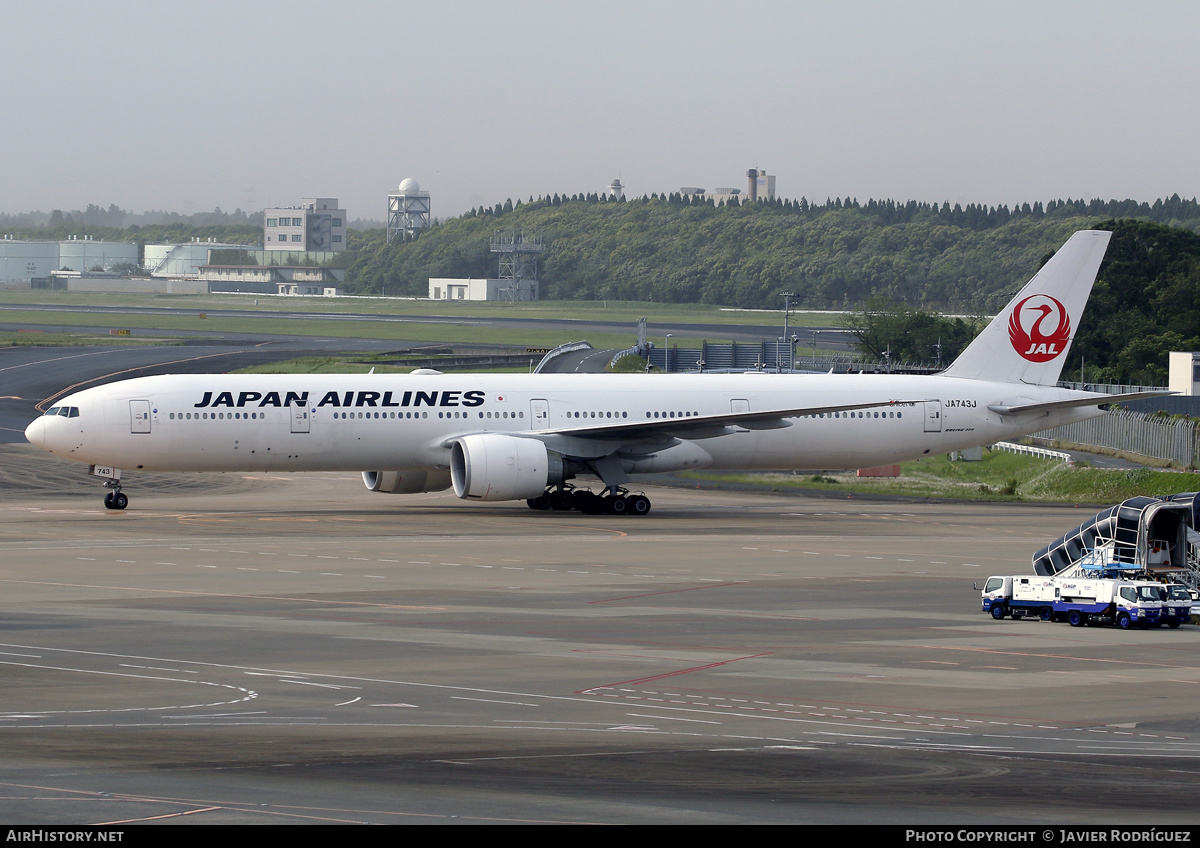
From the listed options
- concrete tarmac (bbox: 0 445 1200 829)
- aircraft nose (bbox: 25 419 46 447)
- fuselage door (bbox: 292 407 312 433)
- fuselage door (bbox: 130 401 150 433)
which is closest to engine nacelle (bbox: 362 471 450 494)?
fuselage door (bbox: 292 407 312 433)

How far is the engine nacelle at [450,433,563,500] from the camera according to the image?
4322cm

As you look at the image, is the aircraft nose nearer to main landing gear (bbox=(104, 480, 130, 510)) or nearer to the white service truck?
main landing gear (bbox=(104, 480, 130, 510))

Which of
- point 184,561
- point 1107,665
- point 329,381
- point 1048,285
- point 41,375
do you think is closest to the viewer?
point 1107,665

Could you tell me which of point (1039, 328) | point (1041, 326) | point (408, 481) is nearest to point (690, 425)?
point (408, 481)

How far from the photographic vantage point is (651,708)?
57.0ft

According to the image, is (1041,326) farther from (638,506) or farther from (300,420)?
(300,420)

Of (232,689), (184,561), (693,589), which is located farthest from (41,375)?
(232,689)

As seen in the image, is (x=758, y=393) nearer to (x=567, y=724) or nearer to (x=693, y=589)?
(x=693, y=589)

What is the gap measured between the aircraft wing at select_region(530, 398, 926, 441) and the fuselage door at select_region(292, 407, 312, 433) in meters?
6.93

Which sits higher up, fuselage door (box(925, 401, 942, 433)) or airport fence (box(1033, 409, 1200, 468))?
fuselage door (box(925, 401, 942, 433))

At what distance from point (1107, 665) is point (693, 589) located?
1022 centimetres

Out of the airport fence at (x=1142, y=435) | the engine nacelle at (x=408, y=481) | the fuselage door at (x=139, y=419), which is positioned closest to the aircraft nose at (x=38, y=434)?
the fuselage door at (x=139, y=419)

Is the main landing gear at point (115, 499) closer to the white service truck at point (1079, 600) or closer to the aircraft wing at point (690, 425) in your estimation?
the aircraft wing at point (690, 425)

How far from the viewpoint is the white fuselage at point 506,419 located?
43625 mm
